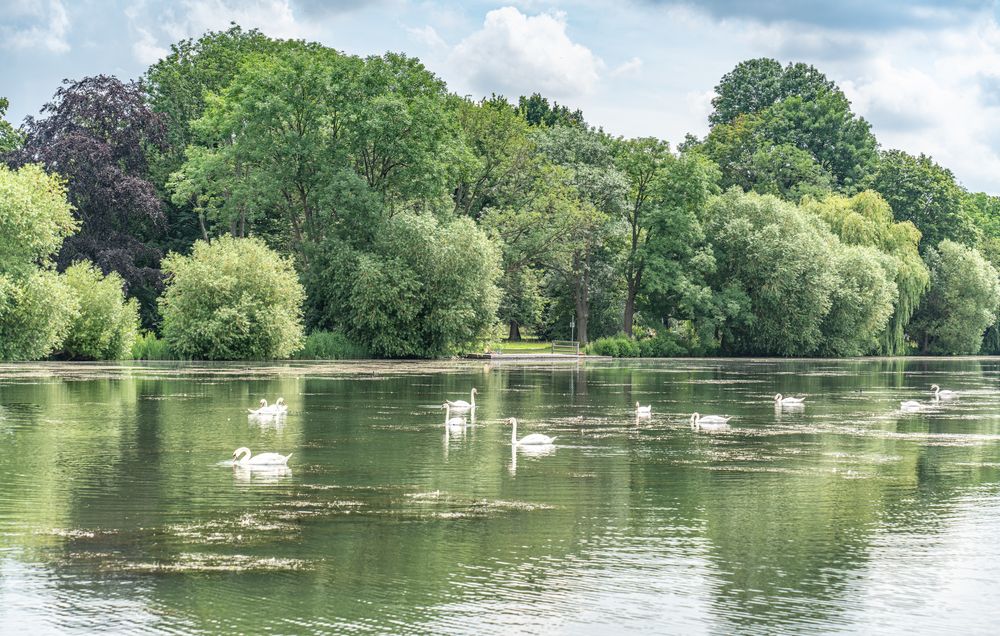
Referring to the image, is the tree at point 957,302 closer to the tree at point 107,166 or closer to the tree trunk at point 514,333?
the tree trunk at point 514,333

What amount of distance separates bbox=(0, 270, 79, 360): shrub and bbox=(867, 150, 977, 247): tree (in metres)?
90.7

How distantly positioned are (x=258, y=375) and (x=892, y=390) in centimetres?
3031

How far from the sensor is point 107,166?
86.2m

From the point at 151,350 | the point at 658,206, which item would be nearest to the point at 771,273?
the point at 658,206

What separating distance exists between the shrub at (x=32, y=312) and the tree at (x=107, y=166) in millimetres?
18255

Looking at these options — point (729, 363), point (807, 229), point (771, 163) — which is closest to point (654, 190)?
point (807, 229)

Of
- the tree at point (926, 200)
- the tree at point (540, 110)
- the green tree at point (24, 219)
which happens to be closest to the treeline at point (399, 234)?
the green tree at point (24, 219)

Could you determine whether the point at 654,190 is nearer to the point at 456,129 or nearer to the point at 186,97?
the point at 456,129

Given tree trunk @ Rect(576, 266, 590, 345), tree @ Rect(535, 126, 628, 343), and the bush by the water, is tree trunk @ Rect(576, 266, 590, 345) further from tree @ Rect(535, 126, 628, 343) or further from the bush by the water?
the bush by the water

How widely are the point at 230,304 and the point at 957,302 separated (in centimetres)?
7399

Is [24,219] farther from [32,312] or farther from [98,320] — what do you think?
[98,320]

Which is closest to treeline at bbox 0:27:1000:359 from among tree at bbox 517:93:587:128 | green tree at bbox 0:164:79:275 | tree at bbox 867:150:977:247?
green tree at bbox 0:164:79:275

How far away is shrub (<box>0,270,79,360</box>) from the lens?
209ft

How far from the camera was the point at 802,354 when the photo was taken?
102 metres
